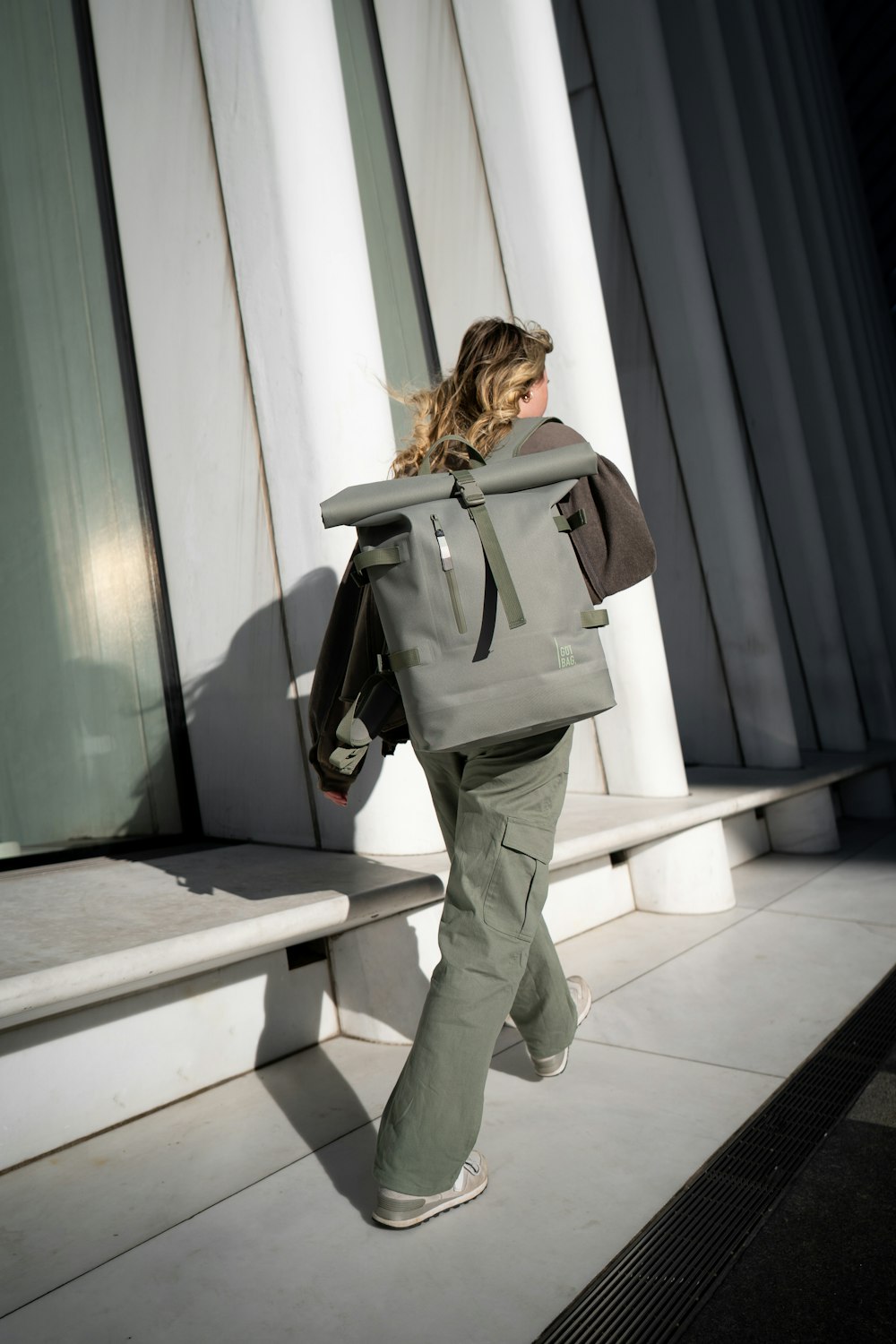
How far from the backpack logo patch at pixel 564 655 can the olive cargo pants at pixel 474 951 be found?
0.72 feet

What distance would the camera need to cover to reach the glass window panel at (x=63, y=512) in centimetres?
334

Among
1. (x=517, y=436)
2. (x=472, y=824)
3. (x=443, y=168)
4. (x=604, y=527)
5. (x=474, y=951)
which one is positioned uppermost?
(x=443, y=168)

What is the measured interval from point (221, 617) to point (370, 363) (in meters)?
1.11

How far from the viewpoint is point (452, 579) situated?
5.38 feet

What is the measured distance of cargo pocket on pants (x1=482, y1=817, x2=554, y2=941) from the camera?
5.93ft

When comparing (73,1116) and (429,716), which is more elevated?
(429,716)

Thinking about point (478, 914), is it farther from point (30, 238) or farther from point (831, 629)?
point (831, 629)

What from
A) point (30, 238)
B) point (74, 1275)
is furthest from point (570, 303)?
point (74, 1275)

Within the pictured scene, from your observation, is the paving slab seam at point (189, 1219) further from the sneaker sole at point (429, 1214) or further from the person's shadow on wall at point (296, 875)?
the sneaker sole at point (429, 1214)

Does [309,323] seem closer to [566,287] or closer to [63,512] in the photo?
[63,512]

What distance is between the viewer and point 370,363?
10.1 ft

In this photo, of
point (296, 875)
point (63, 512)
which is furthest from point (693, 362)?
point (296, 875)

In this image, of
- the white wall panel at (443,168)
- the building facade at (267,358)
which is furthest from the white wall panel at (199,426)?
the white wall panel at (443,168)

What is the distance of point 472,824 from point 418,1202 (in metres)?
0.74
